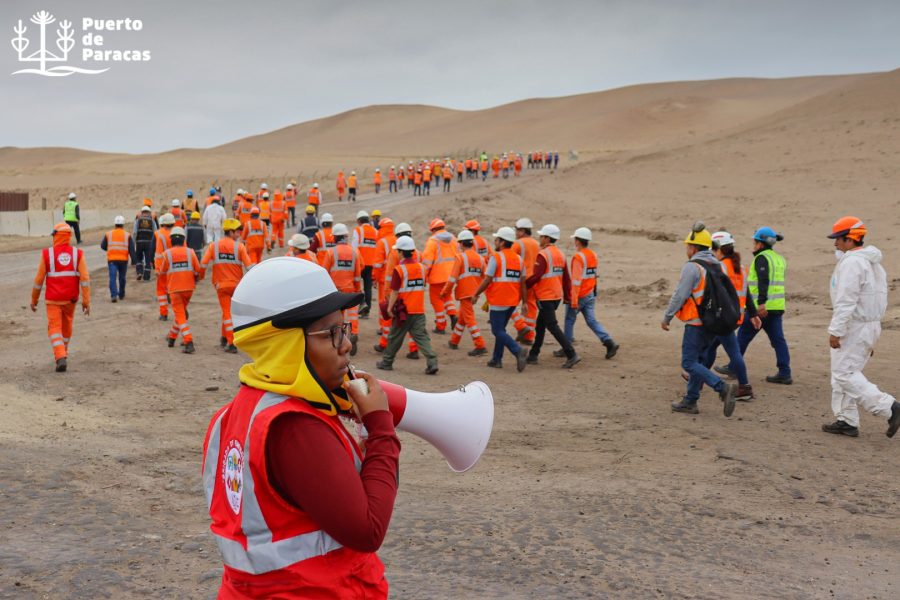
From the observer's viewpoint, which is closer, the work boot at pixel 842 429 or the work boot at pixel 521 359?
the work boot at pixel 842 429

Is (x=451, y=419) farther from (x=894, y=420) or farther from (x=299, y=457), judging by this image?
(x=894, y=420)

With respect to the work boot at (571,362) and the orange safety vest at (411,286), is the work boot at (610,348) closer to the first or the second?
the work boot at (571,362)

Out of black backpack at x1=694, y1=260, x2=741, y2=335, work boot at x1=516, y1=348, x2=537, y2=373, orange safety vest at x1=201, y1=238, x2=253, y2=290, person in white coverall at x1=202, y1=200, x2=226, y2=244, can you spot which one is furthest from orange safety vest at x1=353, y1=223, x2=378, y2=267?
person in white coverall at x1=202, y1=200, x2=226, y2=244

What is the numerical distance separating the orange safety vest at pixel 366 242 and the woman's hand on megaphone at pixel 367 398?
46.0 feet

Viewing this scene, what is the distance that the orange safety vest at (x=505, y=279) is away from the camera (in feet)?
40.6

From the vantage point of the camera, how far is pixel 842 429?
8.71 metres

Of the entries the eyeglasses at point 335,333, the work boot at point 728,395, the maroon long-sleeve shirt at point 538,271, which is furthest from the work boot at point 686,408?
the eyeglasses at point 335,333

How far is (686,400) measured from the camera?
9.71m

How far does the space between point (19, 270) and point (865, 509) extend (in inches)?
935

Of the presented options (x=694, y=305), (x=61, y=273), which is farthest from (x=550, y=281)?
(x=61, y=273)

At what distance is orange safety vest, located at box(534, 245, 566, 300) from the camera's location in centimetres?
1232

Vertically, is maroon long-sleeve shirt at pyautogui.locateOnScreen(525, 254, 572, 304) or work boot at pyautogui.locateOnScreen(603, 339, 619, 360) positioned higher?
maroon long-sleeve shirt at pyautogui.locateOnScreen(525, 254, 572, 304)

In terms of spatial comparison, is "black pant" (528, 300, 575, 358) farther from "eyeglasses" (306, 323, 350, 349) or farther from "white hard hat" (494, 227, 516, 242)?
"eyeglasses" (306, 323, 350, 349)

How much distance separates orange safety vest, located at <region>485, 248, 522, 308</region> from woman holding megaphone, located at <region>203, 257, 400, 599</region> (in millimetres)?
9958
